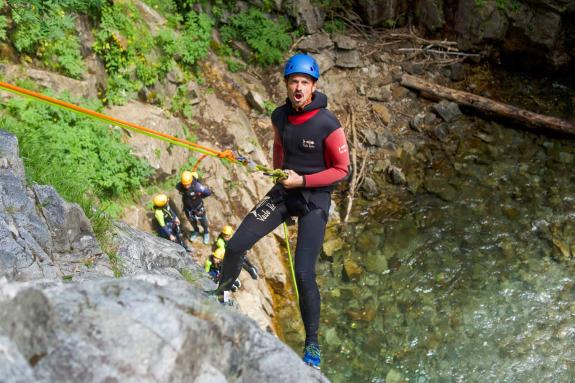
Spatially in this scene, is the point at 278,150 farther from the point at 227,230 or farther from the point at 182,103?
the point at 182,103

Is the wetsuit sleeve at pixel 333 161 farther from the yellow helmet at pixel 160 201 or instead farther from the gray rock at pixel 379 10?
the gray rock at pixel 379 10

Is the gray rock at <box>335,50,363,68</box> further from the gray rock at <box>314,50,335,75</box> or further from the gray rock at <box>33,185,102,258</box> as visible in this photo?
the gray rock at <box>33,185,102,258</box>

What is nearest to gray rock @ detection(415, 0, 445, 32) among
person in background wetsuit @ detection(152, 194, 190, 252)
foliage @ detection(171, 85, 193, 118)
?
foliage @ detection(171, 85, 193, 118)

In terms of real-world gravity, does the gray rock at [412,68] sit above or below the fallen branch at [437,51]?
below

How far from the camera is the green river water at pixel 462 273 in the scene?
8453 millimetres

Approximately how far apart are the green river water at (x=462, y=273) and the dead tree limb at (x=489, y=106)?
34cm

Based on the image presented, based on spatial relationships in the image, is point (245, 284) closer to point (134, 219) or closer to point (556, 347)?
point (134, 219)

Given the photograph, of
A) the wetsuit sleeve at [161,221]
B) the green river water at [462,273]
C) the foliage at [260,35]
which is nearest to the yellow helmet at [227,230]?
the wetsuit sleeve at [161,221]

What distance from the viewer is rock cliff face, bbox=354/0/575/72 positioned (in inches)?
534

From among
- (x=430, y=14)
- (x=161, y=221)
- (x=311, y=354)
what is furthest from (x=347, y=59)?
(x=311, y=354)

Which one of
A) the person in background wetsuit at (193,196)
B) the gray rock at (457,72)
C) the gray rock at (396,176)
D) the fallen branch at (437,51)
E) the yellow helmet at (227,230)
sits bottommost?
the yellow helmet at (227,230)

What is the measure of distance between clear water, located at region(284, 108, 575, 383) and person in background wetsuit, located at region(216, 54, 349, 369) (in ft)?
13.2

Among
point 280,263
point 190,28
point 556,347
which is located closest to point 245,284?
point 280,263

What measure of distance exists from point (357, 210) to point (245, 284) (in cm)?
350
